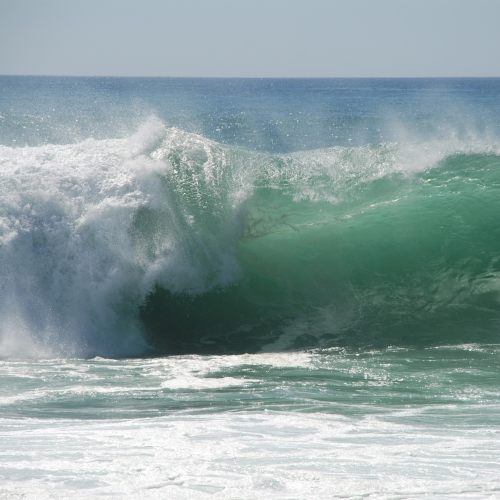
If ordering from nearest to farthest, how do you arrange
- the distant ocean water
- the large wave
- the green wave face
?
1. the distant ocean water
2. the large wave
3. the green wave face

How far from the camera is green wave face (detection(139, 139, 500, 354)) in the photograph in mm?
6625

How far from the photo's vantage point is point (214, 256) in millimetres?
7348

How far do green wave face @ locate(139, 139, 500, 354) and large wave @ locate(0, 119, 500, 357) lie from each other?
0.02 metres

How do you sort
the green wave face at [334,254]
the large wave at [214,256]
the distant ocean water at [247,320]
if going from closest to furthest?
the distant ocean water at [247,320]
the large wave at [214,256]
the green wave face at [334,254]

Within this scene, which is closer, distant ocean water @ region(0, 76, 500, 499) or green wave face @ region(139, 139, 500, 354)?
distant ocean water @ region(0, 76, 500, 499)

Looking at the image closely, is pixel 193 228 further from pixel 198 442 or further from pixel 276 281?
pixel 198 442

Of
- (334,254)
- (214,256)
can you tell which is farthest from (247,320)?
(334,254)

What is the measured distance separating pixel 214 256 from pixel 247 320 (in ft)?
3.25

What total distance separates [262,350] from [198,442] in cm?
273

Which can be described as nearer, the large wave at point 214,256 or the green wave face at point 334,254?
the large wave at point 214,256

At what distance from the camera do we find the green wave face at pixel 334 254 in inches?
261

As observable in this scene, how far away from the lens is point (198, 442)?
3469mm

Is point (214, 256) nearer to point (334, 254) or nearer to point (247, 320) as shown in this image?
point (247, 320)

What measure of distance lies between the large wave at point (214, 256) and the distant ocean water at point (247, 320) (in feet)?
0.09
